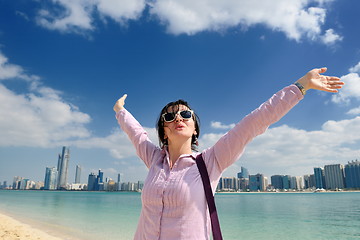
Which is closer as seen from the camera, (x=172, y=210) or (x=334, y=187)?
(x=172, y=210)

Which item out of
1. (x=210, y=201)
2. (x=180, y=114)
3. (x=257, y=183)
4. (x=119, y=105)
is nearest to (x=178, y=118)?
(x=180, y=114)

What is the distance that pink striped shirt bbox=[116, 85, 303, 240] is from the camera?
1.50 m

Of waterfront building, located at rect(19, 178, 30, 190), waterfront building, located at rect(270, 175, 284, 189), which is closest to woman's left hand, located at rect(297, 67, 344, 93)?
waterfront building, located at rect(270, 175, 284, 189)

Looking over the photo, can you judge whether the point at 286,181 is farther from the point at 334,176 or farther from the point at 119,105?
the point at 119,105

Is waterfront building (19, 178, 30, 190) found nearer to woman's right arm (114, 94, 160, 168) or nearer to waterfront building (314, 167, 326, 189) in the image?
waterfront building (314, 167, 326, 189)

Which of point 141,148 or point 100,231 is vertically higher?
point 141,148

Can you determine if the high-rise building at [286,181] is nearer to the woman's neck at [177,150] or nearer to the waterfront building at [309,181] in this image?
the waterfront building at [309,181]

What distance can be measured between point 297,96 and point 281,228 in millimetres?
16589

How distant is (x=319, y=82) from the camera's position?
5.19ft

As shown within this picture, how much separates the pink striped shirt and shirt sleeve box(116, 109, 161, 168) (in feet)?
1.16

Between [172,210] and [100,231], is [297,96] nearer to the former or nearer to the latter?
[172,210]

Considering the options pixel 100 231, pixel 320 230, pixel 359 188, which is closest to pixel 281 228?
pixel 320 230

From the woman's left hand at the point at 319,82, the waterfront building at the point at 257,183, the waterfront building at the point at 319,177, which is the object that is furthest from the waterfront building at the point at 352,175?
the woman's left hand at the point at 319,82

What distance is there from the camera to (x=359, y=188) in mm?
108250
